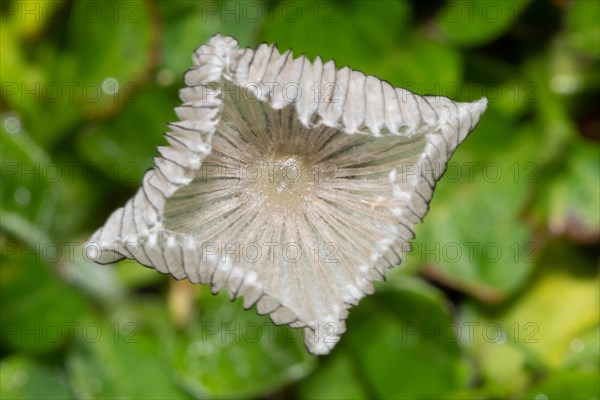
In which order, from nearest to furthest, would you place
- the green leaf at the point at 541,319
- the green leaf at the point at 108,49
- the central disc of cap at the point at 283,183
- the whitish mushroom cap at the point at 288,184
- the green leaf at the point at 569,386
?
the whitish mushroom cap at the point at 288,184, the central disc of cap at the point at 283,183, the green leaf at the point at 569,386, the green leaf at the point at 108,49, the green leaf at the point at 541,319

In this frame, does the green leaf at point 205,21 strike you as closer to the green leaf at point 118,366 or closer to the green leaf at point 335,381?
the green leaf at point 118,366

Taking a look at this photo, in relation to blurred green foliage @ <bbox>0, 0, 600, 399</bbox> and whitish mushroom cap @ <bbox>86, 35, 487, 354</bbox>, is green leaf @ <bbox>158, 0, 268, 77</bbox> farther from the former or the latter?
Result: whitish mushroom cap @ <bbox>86, 35, 487, 354</bbox>

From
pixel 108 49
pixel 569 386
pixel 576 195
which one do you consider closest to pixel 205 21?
pixel 108 49

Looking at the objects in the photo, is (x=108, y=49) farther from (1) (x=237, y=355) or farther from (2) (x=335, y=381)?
(2) (x=335, y=381)

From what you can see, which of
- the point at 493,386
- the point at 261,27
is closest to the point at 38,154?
the point at 261,27

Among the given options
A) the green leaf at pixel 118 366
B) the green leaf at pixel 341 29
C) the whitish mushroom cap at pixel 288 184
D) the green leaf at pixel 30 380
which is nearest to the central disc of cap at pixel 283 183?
the whitish mushroom cap at pixel 288 184

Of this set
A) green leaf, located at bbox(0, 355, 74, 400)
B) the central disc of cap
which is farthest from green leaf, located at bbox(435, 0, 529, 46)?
green leaf, located at bbox(0, 355, 74, 400)
